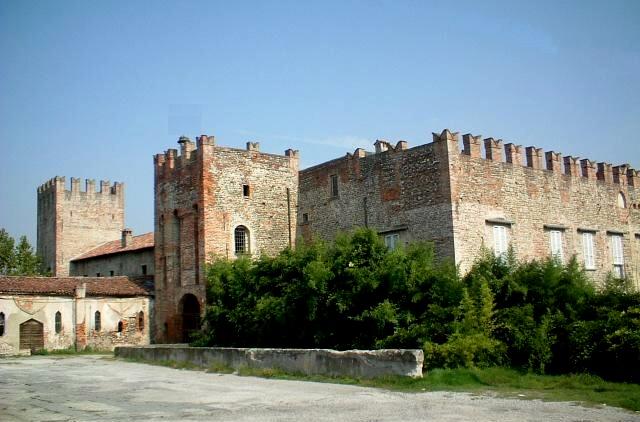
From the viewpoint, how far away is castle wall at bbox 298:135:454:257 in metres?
24.4

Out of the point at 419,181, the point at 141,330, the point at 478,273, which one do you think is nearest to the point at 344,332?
the point at 478,273

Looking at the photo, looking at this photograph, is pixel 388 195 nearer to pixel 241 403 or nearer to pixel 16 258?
pixel 241 403

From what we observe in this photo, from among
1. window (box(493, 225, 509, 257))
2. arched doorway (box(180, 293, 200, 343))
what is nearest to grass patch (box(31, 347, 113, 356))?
arched doorway (box(180, 293, 200, 343))

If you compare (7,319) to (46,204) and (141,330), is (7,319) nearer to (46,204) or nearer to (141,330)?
(141,330)

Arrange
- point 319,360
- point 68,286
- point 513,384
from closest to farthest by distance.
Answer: point 513,384 → point 319,360 → point 68,286

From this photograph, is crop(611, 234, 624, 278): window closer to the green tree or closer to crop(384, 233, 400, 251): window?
crop(384, 233, 400, 251): window

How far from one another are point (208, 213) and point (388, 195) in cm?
803

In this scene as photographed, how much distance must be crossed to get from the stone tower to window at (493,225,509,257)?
119 ft

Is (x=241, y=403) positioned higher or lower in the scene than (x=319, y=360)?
lower

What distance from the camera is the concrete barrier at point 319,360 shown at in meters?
16.2

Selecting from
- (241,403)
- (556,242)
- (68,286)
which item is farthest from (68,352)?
(556,242)

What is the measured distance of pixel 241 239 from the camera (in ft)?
100

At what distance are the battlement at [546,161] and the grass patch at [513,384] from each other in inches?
403

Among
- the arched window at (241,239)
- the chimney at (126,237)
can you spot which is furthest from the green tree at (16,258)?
the arched window at (241,239)
